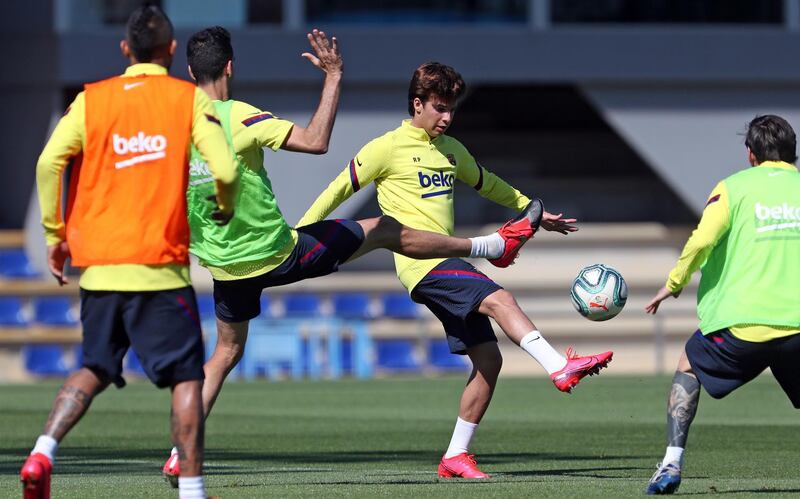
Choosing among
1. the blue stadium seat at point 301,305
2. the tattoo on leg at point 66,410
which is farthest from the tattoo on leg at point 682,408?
the blue stadium seat at point 301,305

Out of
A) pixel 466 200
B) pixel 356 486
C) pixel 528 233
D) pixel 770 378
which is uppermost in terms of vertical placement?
pixel 528 233

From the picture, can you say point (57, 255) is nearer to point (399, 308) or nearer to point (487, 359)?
point (487, 359)

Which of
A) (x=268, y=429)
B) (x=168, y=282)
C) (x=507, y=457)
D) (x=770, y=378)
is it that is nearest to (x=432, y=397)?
(x=268, y=429)

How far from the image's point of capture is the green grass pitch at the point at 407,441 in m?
8.16

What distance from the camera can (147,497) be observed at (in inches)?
296

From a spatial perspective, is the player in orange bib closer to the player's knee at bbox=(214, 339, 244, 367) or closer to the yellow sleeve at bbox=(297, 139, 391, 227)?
the player's knee at bbox=(214, 339, 244, 367)

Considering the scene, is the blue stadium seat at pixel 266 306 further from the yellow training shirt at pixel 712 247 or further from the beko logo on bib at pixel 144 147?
the beko logo on bib at pixel 144 147

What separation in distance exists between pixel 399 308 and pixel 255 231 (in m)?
19.4

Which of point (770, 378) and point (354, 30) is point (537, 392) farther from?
point (354, 30)

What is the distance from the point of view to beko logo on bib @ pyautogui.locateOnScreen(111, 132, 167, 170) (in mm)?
6145

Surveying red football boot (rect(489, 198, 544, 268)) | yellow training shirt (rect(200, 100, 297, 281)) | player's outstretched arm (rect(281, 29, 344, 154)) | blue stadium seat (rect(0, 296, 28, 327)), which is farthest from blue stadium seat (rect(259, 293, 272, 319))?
player's outstretched arm (rect(281, 29, 344, 154))

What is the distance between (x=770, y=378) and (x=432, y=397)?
6.78 meters

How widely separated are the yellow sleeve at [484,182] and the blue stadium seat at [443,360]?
59.0 ft

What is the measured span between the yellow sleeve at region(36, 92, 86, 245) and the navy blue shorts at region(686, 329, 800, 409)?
3117mm
